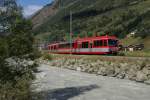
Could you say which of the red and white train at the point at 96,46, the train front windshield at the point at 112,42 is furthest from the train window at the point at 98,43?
the train front windshield at the point at 112,42

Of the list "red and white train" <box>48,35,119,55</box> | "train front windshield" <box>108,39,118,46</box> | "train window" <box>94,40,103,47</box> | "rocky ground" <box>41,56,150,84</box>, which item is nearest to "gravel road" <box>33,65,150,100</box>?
"rocky ground" <box>41,56,150,84</box>

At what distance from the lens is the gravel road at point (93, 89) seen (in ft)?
94.3

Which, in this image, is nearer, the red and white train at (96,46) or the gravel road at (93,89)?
the gravel road at (93,89)

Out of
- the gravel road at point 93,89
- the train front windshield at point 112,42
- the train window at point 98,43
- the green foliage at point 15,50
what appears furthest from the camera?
the train window at point 98,43

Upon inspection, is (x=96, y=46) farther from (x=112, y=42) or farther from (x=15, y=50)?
(x=15, y=50)

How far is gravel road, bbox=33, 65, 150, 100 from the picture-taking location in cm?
2874

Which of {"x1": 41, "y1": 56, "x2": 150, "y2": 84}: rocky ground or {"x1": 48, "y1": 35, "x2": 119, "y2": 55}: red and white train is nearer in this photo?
{"x1": 41, "y1": 56, "x2": 150, "y2": 84}: rocky ground

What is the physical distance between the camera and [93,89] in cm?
3275

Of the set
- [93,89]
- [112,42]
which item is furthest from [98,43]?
[93,89]

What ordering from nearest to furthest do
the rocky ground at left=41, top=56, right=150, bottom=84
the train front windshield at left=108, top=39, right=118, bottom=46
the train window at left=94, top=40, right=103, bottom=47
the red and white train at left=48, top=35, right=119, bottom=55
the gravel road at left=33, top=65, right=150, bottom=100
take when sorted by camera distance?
the gravel road at left=33, top=65, right=150, bottom=100, the rocky ground at left=41, top=56, right=150, bottom=84, the red and white train at left=48, top=35, right=119, bottom=55, the train front windshield at left=108, top=39, right=118, bottom=46, the train window at left=94, top=40, right=103, bottom=47

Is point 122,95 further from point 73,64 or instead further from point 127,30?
point 127,30

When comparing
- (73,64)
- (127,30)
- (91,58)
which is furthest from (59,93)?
(127,30)

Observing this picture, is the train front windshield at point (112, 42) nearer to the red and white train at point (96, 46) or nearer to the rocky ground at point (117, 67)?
the red and white train at point (96, 46)

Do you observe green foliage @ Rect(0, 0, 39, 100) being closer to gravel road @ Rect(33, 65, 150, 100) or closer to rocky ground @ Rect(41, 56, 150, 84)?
gravel road @ Rect(33, 65, 150, 100)
